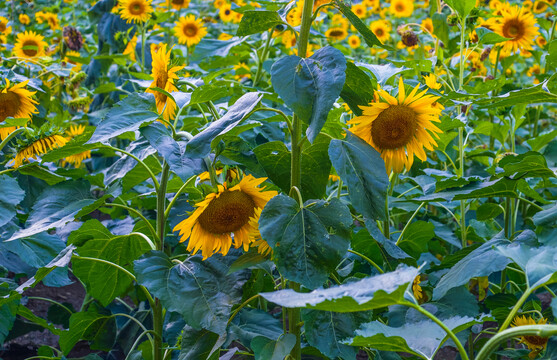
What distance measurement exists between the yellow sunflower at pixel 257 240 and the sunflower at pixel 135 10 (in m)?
1.88

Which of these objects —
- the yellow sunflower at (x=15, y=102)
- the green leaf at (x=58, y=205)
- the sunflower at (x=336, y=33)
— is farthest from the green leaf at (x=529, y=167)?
the sunflower at (x=336, y=33)

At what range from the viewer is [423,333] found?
84cm

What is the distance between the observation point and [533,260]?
0.77m

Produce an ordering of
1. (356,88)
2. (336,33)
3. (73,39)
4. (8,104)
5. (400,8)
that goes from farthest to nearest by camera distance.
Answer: (400,8) < (336,33) < (73,39) < (8,104) < (356,88)

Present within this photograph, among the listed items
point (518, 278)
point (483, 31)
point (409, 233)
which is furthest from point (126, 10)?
point (518, 278)

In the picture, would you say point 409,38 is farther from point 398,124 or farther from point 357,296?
point 357,296

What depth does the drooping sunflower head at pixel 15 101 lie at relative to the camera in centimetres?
166

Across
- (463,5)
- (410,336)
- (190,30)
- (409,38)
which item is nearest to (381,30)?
(190,30)

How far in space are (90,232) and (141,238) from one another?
0.12 meters

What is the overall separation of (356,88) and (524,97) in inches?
13.0

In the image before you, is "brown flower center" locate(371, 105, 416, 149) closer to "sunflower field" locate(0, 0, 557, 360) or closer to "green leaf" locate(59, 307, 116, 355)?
"sunflower field" locate(0, 0, 557, 360)

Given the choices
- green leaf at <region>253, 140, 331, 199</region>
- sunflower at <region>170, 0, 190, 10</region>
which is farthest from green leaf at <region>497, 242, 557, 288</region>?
sunflower at <region>170, 0, 190, 10</region>

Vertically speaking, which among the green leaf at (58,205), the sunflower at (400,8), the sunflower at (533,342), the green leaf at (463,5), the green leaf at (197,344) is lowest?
the sunflower at (533,342)

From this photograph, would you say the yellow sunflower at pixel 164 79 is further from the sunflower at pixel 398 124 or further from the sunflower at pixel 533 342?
the sunflower at pixel 533 342
